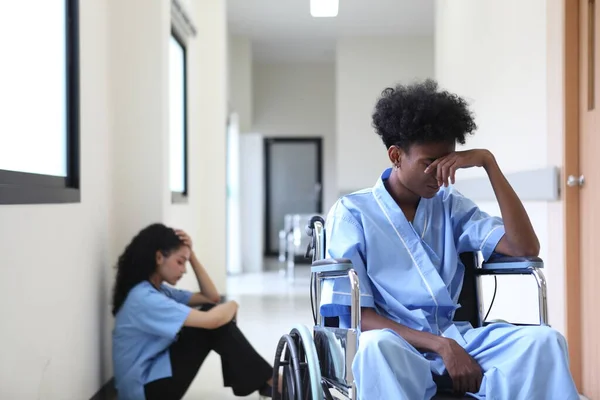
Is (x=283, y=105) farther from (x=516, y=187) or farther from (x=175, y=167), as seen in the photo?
(x=516, y=187)

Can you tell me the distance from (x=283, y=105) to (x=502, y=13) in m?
7.44

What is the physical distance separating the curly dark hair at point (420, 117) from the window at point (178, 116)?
2.97m

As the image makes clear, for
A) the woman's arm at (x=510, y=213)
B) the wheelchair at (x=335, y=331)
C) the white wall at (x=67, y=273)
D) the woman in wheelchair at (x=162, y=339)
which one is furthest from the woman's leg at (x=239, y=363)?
the woman's arm at (x=510, y=213)

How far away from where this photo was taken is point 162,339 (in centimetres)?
283

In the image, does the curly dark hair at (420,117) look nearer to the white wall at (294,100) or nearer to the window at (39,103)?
the window at (39,103)

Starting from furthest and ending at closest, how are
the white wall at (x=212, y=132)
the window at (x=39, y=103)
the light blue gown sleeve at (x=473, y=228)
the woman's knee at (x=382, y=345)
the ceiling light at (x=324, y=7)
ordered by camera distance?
the white wall at (x=212, y=132), the ceiling light at (x=324, y=7), the window at (x=39, y=103), the light blue gown sleeve at (x=473, y=228), the woman's knee at (x=382, y=345)

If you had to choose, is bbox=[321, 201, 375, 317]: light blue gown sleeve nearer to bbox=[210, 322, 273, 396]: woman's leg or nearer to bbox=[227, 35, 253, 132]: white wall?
bbox=[210, 322, 273, 396]: woman's leg

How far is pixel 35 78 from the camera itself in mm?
2408

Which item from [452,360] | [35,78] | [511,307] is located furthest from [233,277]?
[452,360]

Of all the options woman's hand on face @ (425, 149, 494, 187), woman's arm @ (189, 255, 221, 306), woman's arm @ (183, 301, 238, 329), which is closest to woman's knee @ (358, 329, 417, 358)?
woman's hand on face @ (425, 149, 494, 187)

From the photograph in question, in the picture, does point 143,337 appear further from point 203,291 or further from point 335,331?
point 335,331

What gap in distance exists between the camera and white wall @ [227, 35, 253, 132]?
30.6 feet

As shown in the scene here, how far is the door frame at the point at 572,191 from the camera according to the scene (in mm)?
2914

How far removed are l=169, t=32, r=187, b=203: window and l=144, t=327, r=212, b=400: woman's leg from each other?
1.87m
